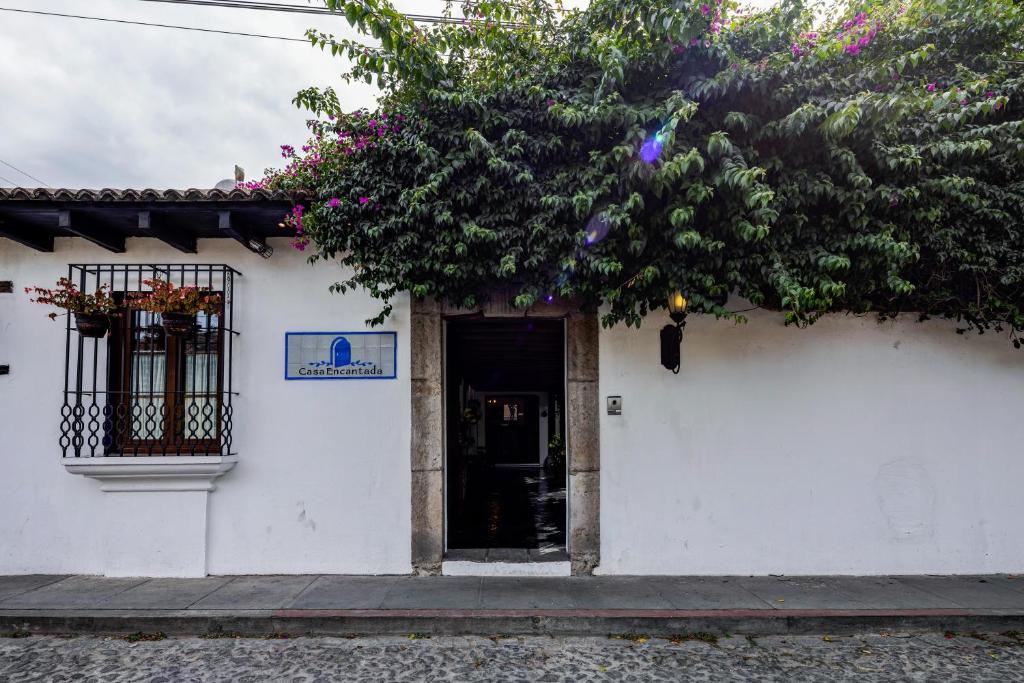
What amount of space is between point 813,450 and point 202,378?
5918 millimetres

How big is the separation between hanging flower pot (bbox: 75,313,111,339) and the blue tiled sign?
5.13ft

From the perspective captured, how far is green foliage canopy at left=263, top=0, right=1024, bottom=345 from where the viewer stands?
4.79 metres

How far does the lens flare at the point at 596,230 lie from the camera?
4941mm

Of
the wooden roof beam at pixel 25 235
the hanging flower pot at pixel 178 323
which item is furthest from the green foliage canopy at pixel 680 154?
the wooden roof beam at pixel 25 235

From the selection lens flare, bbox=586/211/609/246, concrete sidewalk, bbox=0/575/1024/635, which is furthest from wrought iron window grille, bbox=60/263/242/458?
lens flare, bbox=586/211/609/246

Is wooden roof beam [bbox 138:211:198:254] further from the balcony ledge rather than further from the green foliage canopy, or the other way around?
the balcony ledge

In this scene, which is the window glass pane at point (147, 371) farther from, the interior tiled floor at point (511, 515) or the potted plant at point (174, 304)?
the interior tiled floor at point (511, 515)

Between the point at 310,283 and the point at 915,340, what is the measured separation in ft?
19.2

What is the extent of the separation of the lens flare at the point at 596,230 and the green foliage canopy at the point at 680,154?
0.02m

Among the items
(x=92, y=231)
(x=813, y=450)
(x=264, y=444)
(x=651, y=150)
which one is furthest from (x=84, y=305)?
(x=813, y=450)

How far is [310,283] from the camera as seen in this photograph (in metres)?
5.98

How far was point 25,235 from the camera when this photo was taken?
222 inches

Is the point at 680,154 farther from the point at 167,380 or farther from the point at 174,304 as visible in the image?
the point at 167,380

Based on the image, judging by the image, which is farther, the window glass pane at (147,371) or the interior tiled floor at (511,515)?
the interior tiled floor at (511,515)
